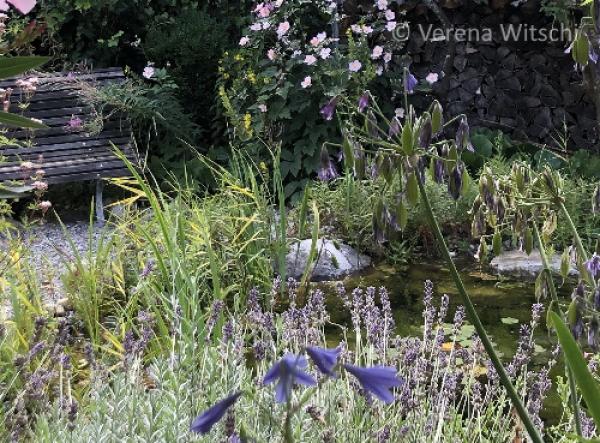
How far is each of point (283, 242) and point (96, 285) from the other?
958 mm

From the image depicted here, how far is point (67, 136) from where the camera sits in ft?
20.7

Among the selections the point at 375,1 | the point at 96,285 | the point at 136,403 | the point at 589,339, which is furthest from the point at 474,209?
the point at 375,1

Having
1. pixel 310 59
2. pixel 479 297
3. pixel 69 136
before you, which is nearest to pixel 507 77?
pixel 310 59

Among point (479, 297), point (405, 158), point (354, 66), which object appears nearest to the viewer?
point (405, 158)

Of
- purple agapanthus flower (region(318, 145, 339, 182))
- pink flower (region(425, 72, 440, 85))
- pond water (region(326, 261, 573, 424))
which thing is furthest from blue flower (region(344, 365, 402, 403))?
pink flower (region(425, 72, 440, 85))

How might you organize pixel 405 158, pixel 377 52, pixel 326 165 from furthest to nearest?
pixel 377 52, pixel 326 165, pixel 405 158

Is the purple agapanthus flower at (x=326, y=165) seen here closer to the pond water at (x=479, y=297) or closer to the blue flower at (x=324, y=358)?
the blue flower at (x=324, y=358)

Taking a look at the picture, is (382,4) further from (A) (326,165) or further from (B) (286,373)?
(B) (286,373)

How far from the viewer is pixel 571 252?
154cm

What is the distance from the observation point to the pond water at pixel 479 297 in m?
3.65

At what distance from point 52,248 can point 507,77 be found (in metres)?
3.95

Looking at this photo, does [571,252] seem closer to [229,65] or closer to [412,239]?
[412,239]

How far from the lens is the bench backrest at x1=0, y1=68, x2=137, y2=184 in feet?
19.4

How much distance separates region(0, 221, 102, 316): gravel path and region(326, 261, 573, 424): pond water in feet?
5.09
